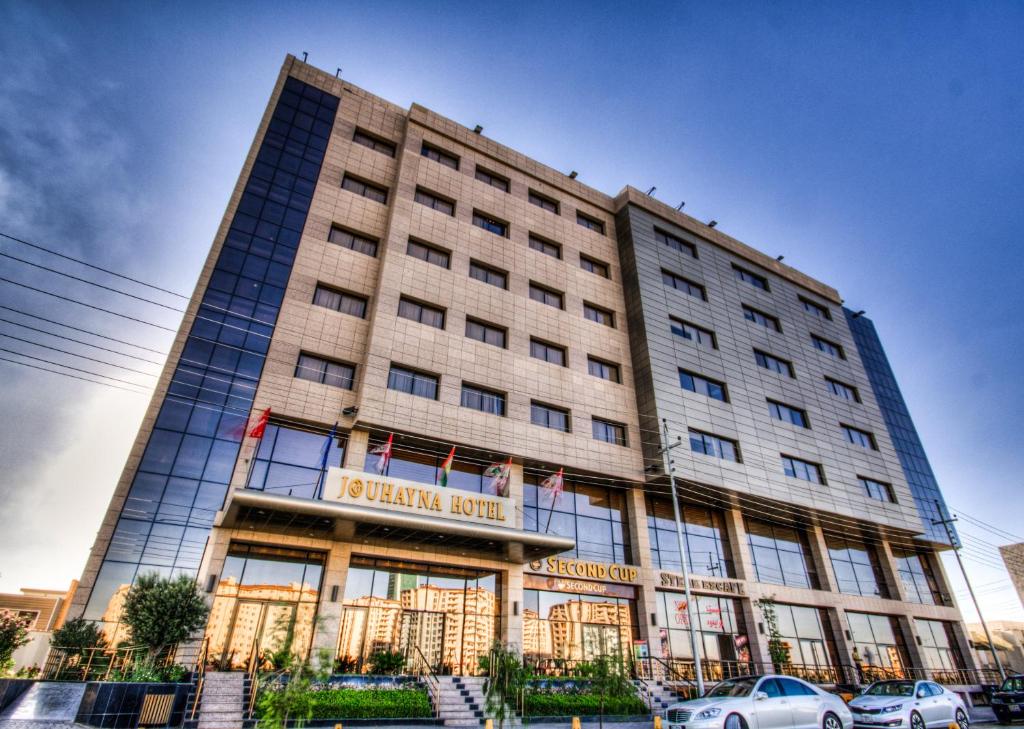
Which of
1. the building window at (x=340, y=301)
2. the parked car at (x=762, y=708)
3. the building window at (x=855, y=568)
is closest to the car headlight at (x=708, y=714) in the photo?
the parked car at (x=762, y=708)

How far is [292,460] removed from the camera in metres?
23.5

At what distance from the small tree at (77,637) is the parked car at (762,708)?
17.7 metres

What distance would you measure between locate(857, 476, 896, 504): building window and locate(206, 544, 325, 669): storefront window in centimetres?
3723

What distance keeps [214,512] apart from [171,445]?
313cm

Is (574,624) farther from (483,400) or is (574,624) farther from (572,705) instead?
(483,400)

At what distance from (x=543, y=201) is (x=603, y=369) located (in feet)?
43.2

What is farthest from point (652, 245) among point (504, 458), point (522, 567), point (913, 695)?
point (913, 695)

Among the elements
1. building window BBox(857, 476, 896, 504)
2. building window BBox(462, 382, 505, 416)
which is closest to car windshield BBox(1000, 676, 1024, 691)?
building window BBox(857, 476, 896, 504)

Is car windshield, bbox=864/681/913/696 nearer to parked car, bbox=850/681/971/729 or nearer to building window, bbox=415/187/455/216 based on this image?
parked car, bbox=850/681/971/729

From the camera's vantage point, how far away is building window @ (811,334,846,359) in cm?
4506

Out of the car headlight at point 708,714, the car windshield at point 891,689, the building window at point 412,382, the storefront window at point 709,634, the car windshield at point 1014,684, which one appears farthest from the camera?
the storefront window at point 709,634

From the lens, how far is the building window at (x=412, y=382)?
2622 centimetres

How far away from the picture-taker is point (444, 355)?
1096 inches

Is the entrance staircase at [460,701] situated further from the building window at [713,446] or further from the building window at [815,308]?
the building window at [815,308]
